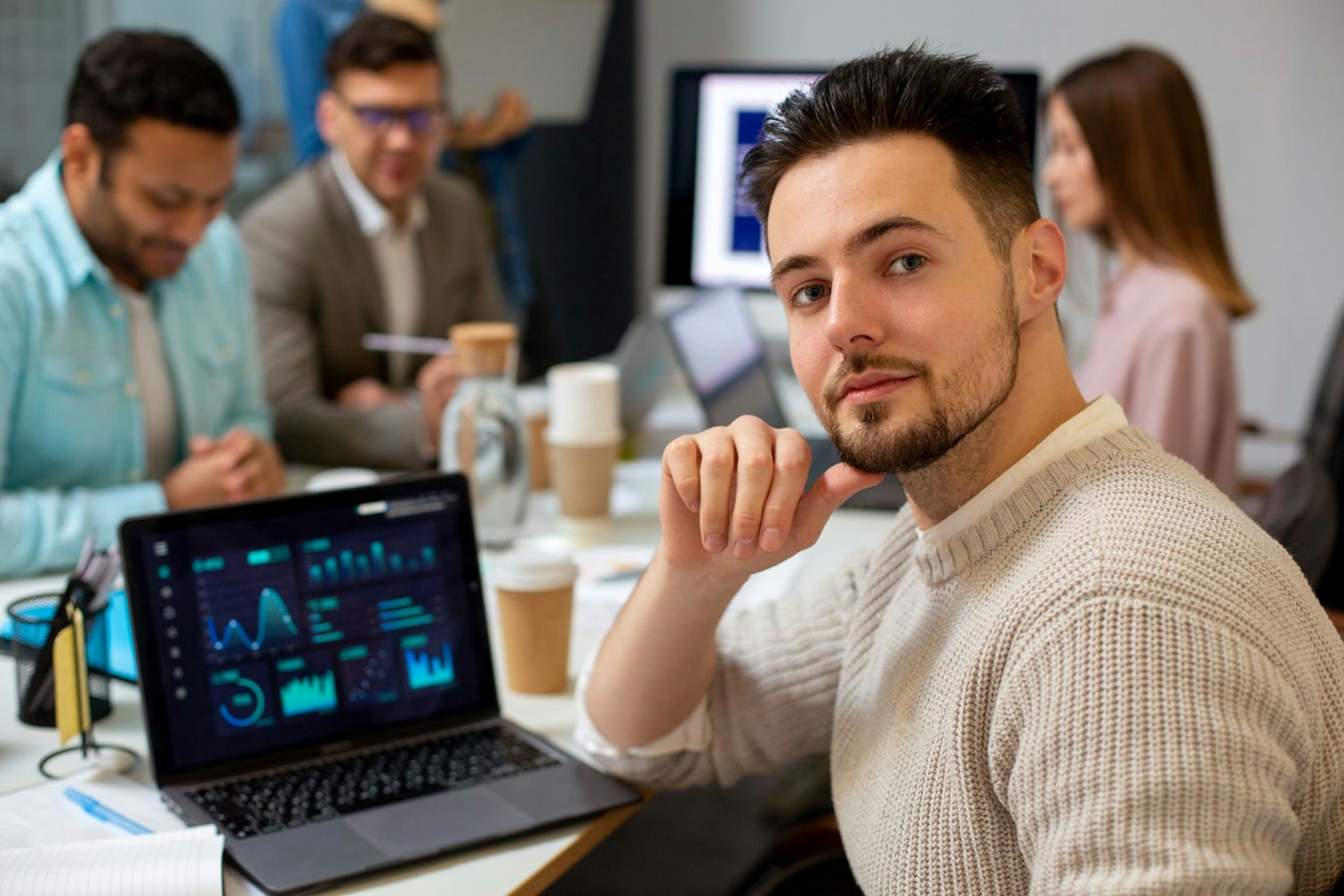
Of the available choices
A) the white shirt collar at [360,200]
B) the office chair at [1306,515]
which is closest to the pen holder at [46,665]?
the office chair at [1306,515]

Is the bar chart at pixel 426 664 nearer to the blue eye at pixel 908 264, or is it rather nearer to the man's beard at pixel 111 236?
the blue eye at pixel 908 264

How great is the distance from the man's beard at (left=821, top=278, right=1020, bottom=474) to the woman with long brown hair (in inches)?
52.7

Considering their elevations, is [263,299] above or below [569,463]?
above

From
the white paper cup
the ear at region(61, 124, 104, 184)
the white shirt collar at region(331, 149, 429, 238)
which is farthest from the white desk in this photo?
the white shirt collar at region(331, 149, 429, 238)

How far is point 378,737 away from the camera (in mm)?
1290

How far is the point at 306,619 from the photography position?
128 cm

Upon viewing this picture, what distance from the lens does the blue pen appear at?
1.14 metres

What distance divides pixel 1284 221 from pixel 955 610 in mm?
3042

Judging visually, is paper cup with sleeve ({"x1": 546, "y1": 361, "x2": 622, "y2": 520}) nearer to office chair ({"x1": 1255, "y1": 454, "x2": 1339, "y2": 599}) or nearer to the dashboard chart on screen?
the dashboard chart on screen

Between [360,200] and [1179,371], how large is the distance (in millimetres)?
1536

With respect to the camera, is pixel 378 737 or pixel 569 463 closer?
pixel 378 737

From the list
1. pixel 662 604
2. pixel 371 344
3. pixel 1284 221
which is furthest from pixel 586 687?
pixel 1284 221

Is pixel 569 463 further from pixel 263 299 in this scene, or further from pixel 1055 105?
pixel 1055 105

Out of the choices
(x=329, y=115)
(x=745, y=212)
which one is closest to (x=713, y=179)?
(x=745, y=212)
